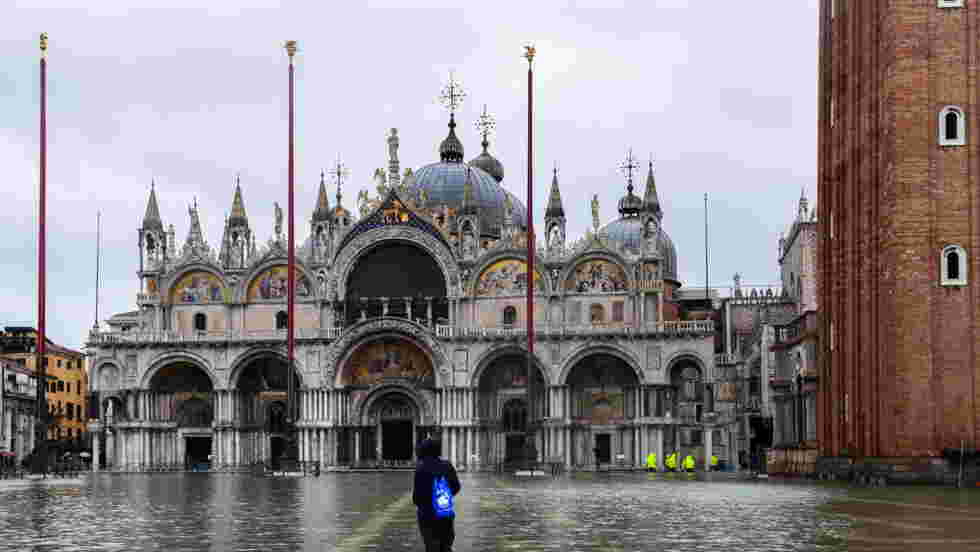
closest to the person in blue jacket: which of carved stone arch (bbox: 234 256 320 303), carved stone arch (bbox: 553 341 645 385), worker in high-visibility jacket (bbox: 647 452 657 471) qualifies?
worker in high-visibility jacket (bbox: 647 452 657 471)

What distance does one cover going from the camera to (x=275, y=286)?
89875mm

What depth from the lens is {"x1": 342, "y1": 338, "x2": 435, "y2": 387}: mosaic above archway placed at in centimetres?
8719

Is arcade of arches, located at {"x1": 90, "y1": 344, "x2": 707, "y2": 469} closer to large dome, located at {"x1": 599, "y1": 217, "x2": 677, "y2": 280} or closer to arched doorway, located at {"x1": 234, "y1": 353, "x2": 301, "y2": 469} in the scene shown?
arched doorway, located at {"x1": 234, "y1": 353, "x2": 301, "y2": 469}

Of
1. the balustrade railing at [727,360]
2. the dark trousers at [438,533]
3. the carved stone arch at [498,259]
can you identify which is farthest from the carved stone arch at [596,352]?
the dark trousers at [438,533]

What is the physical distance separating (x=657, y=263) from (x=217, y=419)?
2714cm

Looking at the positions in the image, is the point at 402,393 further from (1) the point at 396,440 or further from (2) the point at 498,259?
(2) the point at 498,259

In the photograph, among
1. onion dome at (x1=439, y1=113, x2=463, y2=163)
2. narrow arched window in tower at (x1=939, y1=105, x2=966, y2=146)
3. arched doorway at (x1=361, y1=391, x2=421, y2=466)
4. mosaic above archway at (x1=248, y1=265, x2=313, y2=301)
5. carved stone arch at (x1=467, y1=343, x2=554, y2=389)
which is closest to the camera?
narrow arched window in tower at (x1=939, y1=105, x2=966, y2=146)

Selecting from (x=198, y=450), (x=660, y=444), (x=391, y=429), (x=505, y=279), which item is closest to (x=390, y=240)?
(x=505, y=279)

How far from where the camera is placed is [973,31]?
47.8 metres

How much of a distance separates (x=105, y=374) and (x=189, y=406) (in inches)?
213

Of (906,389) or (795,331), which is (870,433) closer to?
A: (906,389)

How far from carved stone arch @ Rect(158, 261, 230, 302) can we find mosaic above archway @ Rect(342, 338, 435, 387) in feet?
32.1

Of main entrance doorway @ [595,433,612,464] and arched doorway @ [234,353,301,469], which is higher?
arched doorway @ [234,353,301,469]

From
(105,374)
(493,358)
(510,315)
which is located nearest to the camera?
(493,358)
